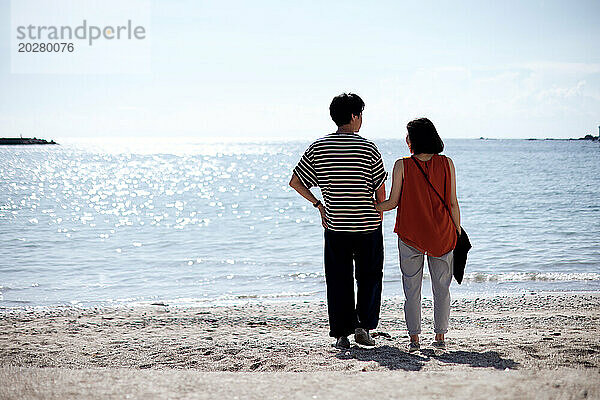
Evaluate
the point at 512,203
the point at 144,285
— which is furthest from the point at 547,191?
the point at 144,285

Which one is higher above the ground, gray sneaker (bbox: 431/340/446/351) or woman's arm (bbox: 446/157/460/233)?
woman's arm (bbox: 446/157/460/233)

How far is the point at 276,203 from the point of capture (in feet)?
97.3

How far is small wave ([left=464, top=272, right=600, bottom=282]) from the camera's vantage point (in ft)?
36.7

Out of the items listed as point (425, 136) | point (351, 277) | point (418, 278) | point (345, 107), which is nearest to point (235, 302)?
point (351, 277)

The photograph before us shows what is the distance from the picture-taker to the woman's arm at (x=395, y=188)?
16.3 ft

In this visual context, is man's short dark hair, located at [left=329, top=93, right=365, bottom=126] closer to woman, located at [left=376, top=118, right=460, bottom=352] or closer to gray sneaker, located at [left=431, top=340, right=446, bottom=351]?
woman, located at [left=376, top=118, right=460, bottom=352]

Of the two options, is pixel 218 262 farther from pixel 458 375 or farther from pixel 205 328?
pixel 458 375

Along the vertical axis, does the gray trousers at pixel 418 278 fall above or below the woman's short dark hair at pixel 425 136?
below

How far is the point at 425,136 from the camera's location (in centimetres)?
490

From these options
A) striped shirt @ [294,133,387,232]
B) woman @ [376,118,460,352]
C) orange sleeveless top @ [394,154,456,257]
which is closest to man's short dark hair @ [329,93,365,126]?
striped shirt @ [294,133,387,232]

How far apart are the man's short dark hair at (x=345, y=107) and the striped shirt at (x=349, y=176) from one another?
0.44 ft

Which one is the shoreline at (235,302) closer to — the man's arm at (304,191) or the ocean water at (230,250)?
the ocean water at (230,250)

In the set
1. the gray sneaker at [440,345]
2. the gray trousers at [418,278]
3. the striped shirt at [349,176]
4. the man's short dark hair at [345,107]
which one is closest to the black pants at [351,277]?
the striped shirt at [349,176]

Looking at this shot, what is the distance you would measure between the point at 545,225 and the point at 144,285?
41.9ft
